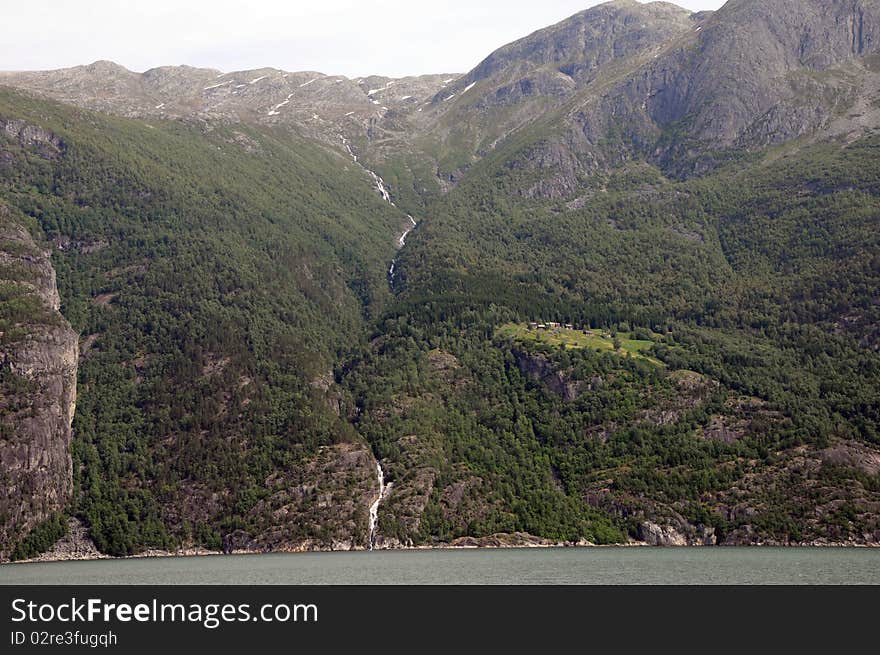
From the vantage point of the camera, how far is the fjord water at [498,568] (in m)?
122

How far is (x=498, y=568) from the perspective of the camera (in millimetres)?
141500

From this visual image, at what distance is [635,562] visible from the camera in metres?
148

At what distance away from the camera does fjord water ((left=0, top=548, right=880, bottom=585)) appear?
4791 inches
